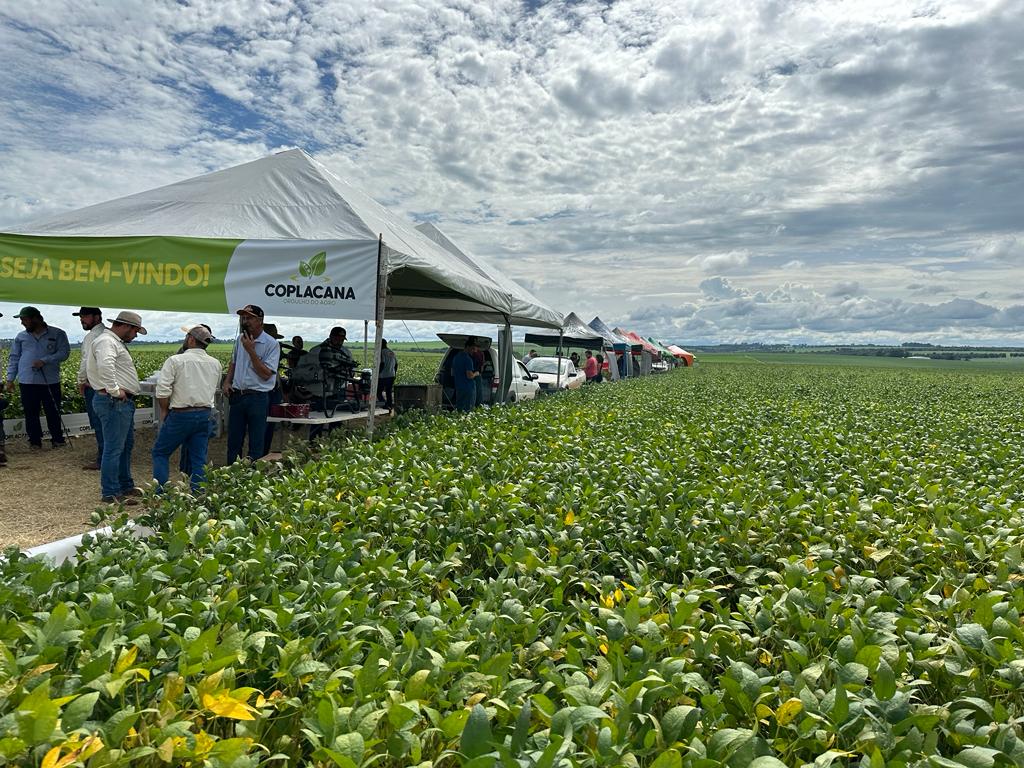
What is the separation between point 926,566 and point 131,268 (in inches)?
299

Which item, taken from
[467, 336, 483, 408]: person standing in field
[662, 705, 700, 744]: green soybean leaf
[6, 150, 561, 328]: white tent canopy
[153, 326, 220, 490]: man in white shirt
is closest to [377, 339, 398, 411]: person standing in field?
[467, 336, 483, 408]: person standing in field

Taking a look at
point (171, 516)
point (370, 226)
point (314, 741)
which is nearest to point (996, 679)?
point (314, 741)

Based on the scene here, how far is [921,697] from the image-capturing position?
7.34ft

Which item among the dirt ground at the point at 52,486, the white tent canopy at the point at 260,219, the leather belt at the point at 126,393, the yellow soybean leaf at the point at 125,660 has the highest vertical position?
the white tent canopy at the point at 260,219

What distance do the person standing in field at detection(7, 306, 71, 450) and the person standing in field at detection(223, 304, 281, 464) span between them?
12.3ft

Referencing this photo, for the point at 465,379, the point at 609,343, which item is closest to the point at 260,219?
the point at 465,379

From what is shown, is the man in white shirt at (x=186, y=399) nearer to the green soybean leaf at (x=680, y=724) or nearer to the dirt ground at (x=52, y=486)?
the dirt ground at (x=52, y=486)

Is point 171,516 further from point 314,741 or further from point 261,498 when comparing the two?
Result: point 314,741

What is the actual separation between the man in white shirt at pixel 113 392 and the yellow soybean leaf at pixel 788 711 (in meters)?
6.57

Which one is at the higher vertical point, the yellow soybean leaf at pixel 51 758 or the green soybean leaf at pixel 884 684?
the yellow soybean leaf at pixel 51 758

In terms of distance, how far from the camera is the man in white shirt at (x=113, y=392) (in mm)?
6664

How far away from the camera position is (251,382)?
7.33 meters

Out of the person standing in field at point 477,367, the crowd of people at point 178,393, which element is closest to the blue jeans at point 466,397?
the person standing in field at point 477,367

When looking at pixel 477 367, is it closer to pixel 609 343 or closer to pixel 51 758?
pixel 51 758
